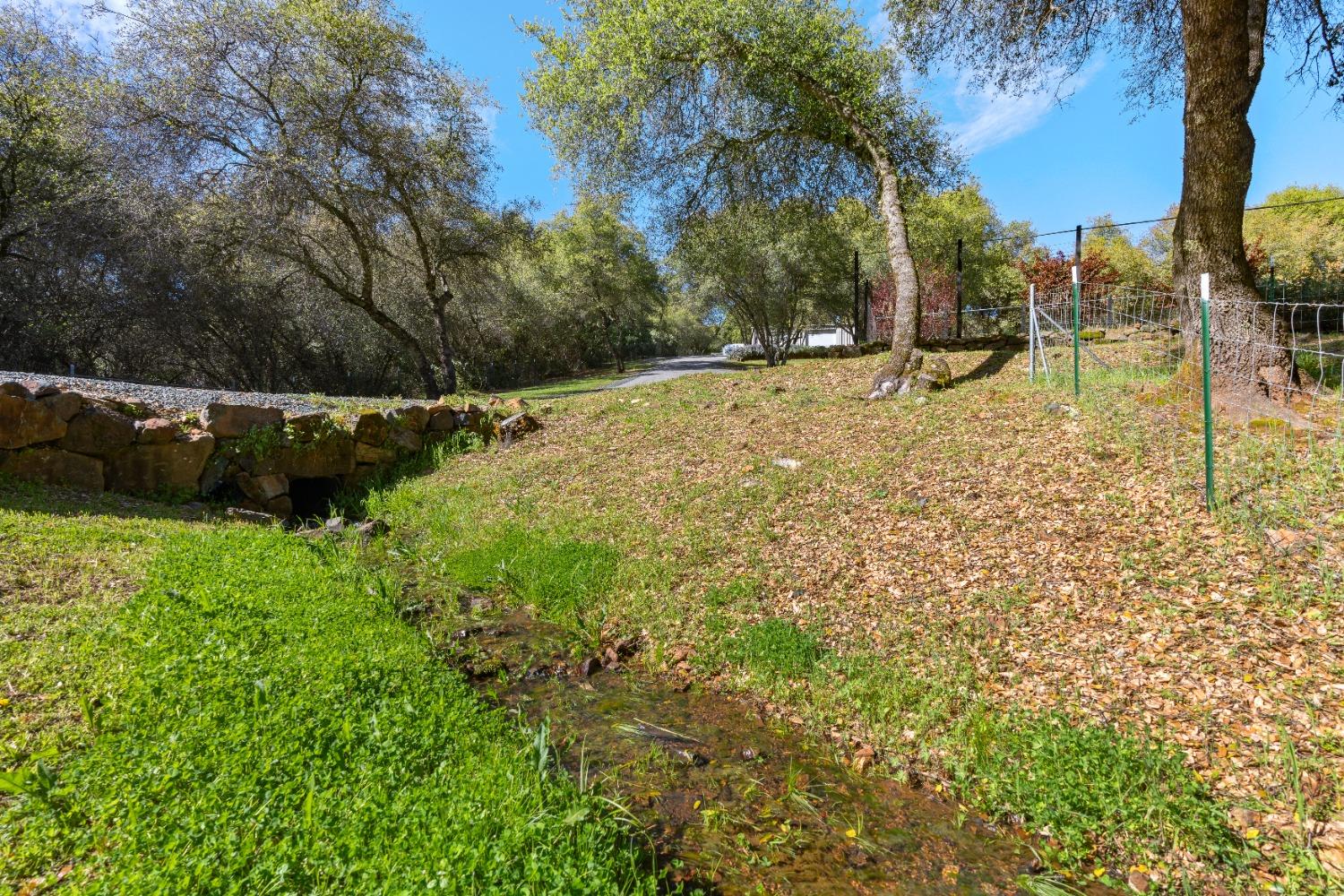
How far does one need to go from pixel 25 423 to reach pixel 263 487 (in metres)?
2.32

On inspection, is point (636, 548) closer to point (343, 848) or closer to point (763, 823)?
point (763, 823)

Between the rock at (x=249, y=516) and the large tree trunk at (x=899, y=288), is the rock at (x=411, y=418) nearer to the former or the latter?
the rock at (x=249, y=516)

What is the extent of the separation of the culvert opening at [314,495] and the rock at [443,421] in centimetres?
170

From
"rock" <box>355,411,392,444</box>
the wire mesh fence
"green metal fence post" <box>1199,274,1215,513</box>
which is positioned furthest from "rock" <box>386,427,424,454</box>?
"green metal fence post" <box>1199,274,1215,513</box>

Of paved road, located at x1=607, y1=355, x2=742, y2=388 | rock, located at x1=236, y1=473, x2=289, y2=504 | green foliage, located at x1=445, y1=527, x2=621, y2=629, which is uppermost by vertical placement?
paved road, located at x1=607, y1=355, x2=742, y2=388

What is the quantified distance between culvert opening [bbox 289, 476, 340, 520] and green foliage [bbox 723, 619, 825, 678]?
258 inches

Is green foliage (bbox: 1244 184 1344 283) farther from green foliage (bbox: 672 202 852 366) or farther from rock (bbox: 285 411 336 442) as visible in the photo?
rock (bbox: 285 411 336 442)

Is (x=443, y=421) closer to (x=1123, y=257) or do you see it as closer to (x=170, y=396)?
(x=170, y=396)

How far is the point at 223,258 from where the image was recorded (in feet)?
51.8

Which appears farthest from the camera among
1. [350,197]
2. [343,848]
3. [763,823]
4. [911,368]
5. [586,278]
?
[586,278]

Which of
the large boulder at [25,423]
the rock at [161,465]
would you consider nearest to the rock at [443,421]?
the rock at [161,465]

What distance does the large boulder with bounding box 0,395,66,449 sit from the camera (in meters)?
6.65

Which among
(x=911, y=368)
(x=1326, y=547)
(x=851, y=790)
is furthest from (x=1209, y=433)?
(x=911, y=368)

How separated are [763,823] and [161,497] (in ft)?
26.2
